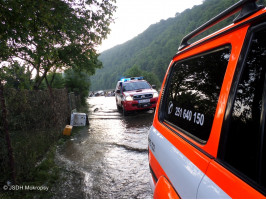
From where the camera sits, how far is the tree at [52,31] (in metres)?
4.13

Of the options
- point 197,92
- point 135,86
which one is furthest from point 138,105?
point 197,92

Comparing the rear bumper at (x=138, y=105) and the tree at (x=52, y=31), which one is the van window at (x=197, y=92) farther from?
the rear bumper at (x=138, y=105)

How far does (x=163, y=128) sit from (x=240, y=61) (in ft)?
3.66

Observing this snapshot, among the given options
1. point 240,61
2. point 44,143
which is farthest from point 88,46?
point 240,61

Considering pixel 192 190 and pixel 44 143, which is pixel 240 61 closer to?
pixel 192 190

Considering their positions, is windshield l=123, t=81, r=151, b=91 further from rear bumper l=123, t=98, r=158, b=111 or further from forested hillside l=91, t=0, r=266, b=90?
forested hillside l=91, t=0, r=266, b=90

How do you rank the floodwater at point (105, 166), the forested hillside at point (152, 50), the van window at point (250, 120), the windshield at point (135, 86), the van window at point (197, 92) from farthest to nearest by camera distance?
the forested hillside at point (152, 50) < the windshield at point (135, 86) < the floodwater at point (105, 166) < the van window at point (197, 92) < the van window at point (250, 120)

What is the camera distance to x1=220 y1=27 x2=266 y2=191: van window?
0.83m

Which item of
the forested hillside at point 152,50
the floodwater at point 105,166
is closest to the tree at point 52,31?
the floodwater at point 105,166

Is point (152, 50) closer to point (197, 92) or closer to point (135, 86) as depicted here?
point (135, 86)

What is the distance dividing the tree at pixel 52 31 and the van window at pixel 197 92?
367 centimetres

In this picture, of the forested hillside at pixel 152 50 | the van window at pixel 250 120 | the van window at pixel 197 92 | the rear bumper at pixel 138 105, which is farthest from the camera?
the forested hillside at pixel 152 50

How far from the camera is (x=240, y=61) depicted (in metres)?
1.00

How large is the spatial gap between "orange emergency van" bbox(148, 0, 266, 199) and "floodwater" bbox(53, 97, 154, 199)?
2.11 meters
